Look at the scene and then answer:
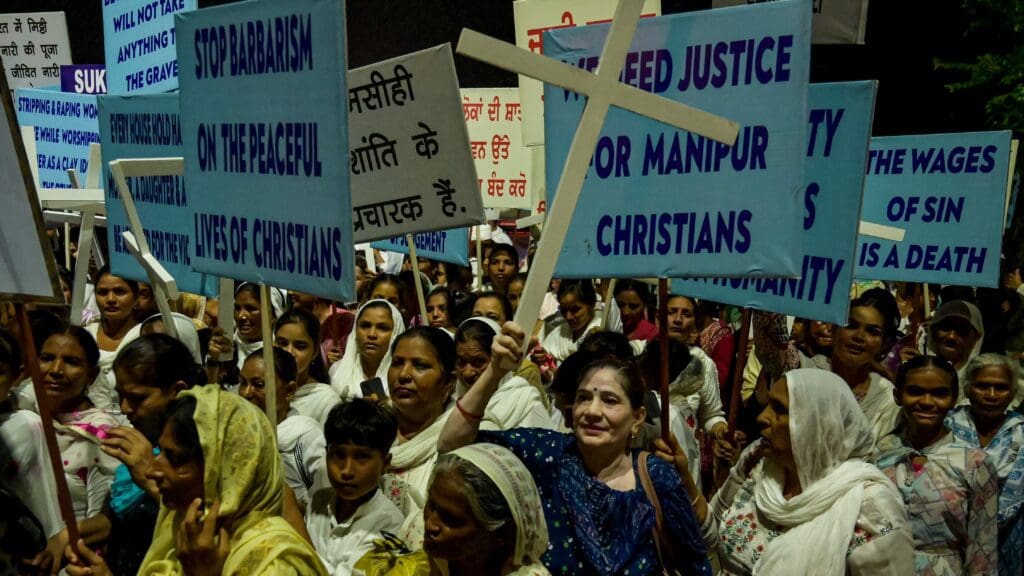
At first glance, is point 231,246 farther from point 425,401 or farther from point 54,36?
point 54,36

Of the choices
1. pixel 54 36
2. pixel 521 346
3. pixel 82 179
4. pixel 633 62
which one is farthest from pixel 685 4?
pixel 521 346

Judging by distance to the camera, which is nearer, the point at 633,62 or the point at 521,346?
the point at 521,346

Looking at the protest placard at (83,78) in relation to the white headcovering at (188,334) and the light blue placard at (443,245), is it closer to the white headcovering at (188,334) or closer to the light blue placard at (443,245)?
the light blue placard at (443,245)

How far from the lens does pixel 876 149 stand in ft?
24.4

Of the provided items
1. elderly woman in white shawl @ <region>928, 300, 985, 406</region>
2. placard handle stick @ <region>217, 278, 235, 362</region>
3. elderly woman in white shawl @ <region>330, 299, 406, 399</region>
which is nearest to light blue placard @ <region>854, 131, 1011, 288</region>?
elderly woman in white shawl @ <region>928, 300, 985, 406</region>

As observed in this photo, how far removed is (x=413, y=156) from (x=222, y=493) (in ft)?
8.87

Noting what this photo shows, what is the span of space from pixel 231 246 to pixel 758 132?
1.85m

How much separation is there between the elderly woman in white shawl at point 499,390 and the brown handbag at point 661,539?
5.20 ft

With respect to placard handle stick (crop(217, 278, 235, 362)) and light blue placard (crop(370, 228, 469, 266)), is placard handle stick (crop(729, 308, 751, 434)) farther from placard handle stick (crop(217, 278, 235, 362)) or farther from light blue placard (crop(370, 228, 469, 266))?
light blue placard (crop(370, 228, 469, 266))

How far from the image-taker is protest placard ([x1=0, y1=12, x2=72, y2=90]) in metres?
14.2

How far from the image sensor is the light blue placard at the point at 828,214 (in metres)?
5.22

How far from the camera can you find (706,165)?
4.54 metres

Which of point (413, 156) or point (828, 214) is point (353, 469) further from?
point (828, 214)

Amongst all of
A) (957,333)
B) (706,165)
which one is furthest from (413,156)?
(957,333)
